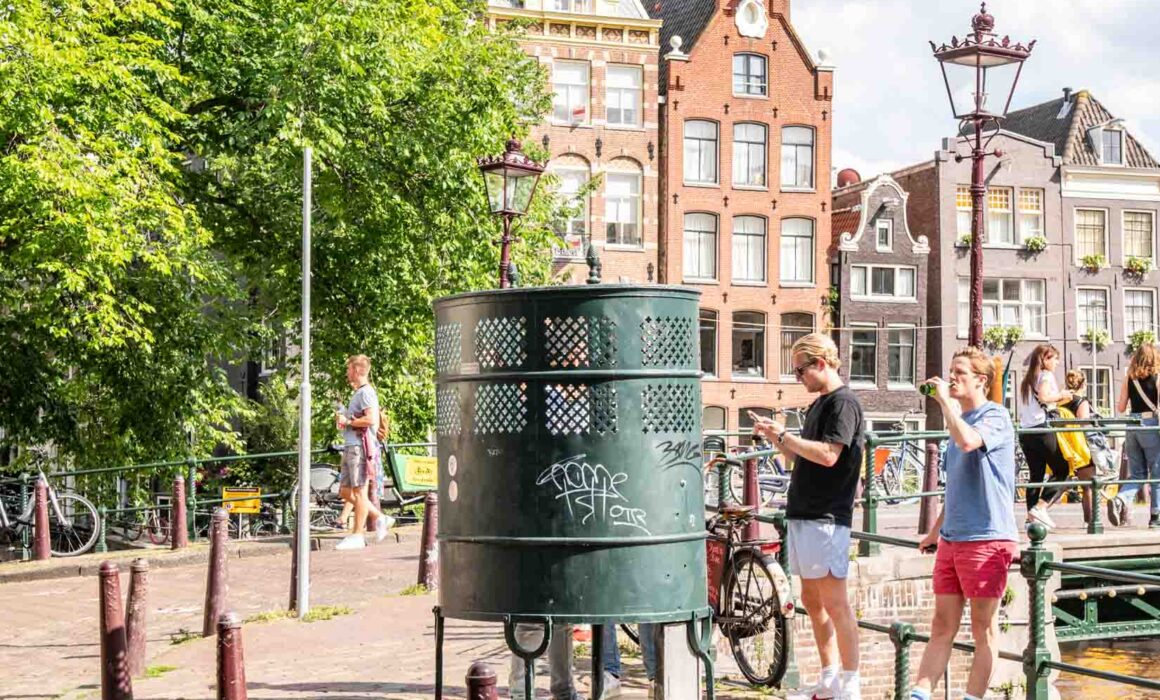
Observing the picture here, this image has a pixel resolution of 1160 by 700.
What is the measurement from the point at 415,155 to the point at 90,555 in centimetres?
698

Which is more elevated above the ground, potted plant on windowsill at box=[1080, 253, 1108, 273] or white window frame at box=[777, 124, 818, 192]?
white window frame at box=[777, 124, 818, 192]

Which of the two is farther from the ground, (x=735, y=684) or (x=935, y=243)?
(x=935, y=243)

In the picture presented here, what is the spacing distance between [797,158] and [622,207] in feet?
16.5

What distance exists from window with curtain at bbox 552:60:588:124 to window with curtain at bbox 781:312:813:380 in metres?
7.53

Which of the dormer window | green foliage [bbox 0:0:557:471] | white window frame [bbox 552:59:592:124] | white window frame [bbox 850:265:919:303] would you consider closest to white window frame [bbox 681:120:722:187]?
white window frame [bbox 552:59:592:124]

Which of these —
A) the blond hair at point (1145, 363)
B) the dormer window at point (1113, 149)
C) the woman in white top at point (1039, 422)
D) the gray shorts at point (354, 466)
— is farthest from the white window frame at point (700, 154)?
the gray shorts at point (354, 466)

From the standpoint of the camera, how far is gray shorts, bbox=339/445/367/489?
14.4 meters

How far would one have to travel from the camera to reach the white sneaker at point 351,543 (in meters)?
14.7

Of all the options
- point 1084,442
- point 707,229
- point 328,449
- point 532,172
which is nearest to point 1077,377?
point 1084,442

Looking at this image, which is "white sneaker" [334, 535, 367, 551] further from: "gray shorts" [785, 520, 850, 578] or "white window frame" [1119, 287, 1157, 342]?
"white window frame" [1119, 287, 1157, 342]

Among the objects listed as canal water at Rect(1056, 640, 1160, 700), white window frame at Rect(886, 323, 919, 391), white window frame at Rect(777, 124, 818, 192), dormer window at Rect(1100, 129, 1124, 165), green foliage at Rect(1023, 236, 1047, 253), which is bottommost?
canal water at Rect(1056, 640, 1160, 700)

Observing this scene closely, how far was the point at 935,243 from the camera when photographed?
139ft

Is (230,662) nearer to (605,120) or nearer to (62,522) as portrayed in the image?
(62,522)

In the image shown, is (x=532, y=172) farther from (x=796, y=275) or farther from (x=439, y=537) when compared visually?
(x=796, y=275)
